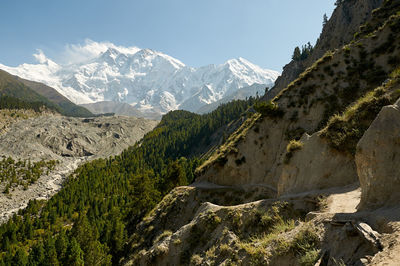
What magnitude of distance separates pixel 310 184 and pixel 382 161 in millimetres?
7747

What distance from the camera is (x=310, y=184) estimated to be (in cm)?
1608

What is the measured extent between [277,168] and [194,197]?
14348 mm

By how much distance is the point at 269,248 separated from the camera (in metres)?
9.91

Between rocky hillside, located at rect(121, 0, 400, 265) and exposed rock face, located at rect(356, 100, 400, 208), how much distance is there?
4 centimetres

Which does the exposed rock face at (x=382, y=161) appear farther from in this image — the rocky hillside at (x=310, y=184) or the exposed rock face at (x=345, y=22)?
the exposed rock face at (x=345, y=22)

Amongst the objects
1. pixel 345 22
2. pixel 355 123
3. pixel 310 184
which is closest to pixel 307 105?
pixel 355 123

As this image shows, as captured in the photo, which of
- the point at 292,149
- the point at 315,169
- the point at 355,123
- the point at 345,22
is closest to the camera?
the point at 355,123

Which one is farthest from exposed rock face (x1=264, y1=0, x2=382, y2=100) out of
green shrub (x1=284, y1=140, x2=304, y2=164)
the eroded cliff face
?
green shrub (x1=284, y1=140, x2=304, y2=164)

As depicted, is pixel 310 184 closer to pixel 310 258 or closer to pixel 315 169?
pixel 315 169

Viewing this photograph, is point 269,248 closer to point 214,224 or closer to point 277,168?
point 214,224

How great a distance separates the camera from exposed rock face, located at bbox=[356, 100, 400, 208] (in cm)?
841

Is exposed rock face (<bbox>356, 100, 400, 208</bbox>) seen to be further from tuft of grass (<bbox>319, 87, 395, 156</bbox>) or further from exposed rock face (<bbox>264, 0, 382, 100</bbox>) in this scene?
exposed rock face (<bbox>264, 0, 382, 100</bbox>)

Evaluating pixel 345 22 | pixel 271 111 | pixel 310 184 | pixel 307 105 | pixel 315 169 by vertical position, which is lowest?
pixel 310 184

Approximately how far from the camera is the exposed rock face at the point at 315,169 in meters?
15.1
